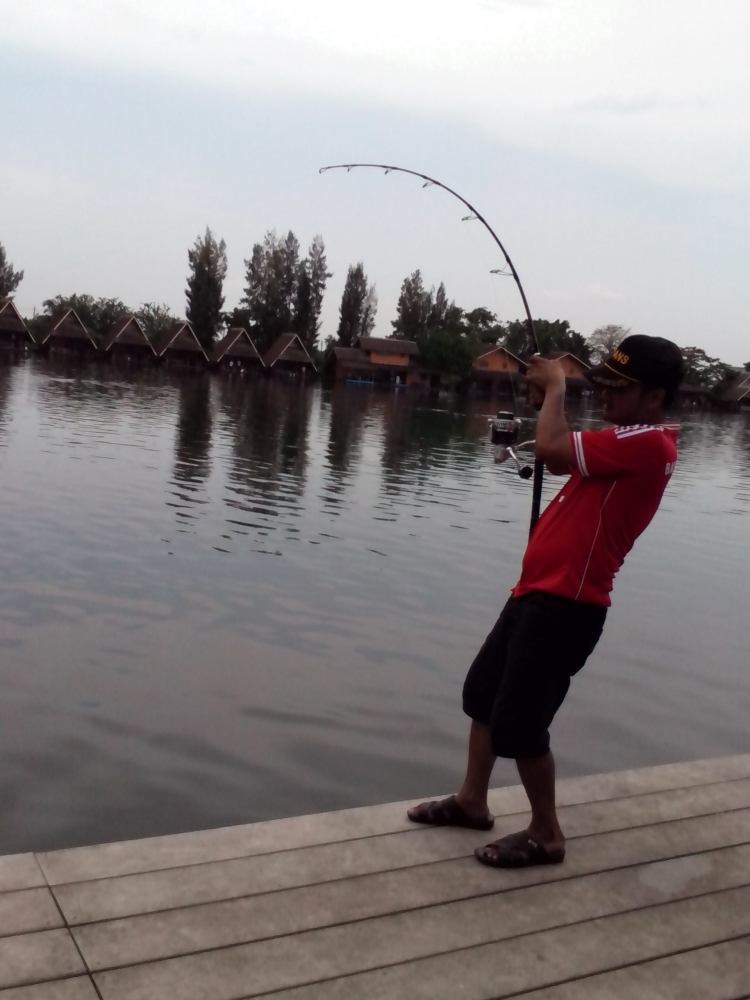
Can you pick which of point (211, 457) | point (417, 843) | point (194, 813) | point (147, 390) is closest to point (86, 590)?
point (194, 813)

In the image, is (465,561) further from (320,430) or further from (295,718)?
(320,430)

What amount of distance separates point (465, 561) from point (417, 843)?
25.8 ft

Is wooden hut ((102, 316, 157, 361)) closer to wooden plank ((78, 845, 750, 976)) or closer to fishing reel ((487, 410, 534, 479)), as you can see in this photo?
fishing reel ((487, 410, 534, 479))

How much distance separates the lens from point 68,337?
83.2 metres

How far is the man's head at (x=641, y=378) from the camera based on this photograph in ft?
10.2

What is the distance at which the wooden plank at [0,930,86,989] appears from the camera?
7.75 feet

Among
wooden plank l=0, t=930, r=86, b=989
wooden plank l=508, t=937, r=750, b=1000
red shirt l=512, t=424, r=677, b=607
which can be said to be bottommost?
wooden plank l=0, t=930, r=86, b=989

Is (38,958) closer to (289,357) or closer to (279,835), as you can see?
(279,835)

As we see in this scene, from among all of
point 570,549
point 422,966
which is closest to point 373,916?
point 422,966

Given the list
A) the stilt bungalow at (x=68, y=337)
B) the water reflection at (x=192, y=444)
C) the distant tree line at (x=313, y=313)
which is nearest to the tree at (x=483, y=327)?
the distant tree line at (x=313, y=313)

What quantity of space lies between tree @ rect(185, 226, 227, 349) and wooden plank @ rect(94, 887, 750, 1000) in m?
91.4

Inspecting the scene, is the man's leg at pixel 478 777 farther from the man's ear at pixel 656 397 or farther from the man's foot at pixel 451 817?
the man's ear at pixel 656 397

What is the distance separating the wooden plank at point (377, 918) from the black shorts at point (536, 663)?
0.41 metres

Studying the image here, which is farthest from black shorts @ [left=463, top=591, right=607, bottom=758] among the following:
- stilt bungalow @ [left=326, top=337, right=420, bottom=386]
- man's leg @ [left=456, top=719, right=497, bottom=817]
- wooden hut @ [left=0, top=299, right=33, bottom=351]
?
stilt bungalow @ [left=326, top=337, right=420, bottom=386]
